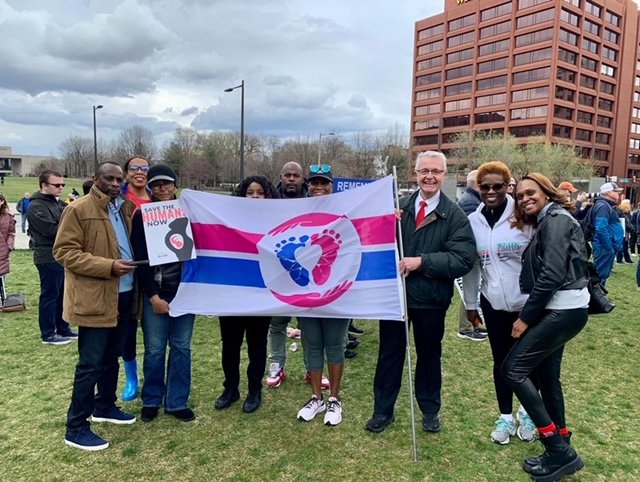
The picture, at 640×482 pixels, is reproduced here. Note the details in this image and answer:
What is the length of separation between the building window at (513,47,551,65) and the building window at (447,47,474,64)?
8700 mm

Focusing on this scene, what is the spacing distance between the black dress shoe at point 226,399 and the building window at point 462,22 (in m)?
86.4

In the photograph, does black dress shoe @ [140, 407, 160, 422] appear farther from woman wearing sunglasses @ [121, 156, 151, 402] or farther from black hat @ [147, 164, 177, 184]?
black hat @ [147, 164, 177, 184]

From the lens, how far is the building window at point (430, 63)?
81.2m

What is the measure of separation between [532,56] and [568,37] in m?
5.61

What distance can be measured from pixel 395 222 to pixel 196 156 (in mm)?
63117

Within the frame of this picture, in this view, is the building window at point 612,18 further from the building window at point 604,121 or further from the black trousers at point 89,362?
the black trousers at point 89,362

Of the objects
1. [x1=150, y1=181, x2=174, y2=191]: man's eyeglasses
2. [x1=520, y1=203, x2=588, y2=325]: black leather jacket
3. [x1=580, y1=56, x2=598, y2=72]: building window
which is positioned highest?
[x1=580, y1=56, x2=598, y2=72]: building window

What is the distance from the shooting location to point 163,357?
3863 millimetres

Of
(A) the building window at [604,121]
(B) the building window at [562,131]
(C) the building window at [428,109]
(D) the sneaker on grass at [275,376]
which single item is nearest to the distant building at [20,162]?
(C) the building window at [428,109]

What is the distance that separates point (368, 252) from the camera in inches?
144

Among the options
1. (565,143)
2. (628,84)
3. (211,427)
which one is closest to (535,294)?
(211,427)

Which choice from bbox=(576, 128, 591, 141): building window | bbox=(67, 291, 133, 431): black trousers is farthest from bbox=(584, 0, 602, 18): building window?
bbox=(67, 291, 133, 431): black trousers

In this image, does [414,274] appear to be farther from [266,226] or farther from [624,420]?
[624,420]

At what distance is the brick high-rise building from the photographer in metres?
66.4
